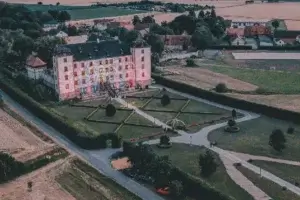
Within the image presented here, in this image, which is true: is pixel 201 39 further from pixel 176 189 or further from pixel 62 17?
pixel 176 189

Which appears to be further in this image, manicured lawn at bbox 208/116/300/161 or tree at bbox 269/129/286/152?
manicured lawn at bbox 208/116/300/161

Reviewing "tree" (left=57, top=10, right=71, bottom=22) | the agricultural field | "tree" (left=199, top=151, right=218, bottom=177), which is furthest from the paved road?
"tree" (left=57, top=10, right=71, bottom=22)

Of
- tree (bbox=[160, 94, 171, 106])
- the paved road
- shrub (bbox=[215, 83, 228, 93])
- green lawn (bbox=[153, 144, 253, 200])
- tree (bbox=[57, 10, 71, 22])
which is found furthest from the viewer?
tree (bbox=[57, 10, 71, 22])

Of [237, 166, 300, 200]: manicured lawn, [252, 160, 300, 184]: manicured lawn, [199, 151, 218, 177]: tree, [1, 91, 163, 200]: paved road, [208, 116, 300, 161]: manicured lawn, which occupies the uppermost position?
[199, 151, 218, 177]: tree


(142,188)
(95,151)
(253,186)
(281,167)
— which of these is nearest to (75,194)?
(142,188)

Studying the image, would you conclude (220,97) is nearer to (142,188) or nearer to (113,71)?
(113,71)

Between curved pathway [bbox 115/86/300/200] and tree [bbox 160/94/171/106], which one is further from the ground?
tree [bbox 160/94/171/106]

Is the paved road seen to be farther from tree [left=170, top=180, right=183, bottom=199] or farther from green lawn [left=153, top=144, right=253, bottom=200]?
green lawn [left=153, top=144, right=253, bottom=200]

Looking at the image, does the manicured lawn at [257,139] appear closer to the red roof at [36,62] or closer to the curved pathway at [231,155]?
the curved pathway at [231,155]
